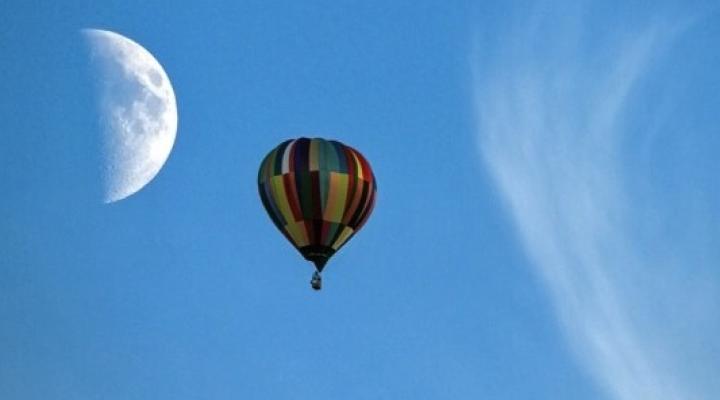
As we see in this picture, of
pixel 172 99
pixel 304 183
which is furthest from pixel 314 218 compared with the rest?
pixel 172 99

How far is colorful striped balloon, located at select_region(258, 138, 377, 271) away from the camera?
56.2 meters

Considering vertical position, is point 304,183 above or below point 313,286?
above

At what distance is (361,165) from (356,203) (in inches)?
65.4

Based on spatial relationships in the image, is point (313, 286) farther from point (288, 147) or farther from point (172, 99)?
point (172, 99)

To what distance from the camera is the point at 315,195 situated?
184ft

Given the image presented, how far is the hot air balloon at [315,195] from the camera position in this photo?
5622cm

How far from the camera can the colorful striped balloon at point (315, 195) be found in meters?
56.2

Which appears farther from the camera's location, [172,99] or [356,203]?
[172,99]

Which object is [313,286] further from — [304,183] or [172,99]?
[172,99]

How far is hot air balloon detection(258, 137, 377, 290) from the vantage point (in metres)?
56.2

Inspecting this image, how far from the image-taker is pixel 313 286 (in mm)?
54500

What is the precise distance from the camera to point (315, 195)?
56.2 meters

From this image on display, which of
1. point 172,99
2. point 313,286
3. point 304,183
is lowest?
point 313,286

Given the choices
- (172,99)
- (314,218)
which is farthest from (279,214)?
(172,99)
